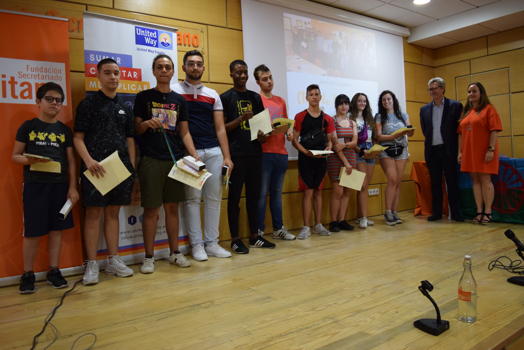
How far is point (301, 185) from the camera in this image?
361 cm

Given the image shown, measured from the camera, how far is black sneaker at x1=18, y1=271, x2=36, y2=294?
2.18m

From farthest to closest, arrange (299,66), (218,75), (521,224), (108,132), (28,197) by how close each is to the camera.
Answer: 1. (299,66)
2. (521,224)
3. (218,75)
4. (108,132)
5. (28,197)

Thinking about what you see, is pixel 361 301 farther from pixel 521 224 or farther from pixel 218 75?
pixel 521 224

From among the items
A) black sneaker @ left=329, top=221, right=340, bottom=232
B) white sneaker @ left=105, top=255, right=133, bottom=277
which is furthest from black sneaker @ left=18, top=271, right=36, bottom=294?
black sneaker @ left=329, top=221, right=340, bottom=232

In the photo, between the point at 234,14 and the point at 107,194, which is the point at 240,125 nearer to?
the point at 107,194

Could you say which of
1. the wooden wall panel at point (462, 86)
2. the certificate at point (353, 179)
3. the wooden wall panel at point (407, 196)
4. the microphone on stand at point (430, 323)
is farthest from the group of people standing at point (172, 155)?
the wooden wall panel at point (462, 86)

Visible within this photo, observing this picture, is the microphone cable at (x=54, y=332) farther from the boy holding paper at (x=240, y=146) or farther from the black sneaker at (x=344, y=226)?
the black sneaker at (x=344, y=226)

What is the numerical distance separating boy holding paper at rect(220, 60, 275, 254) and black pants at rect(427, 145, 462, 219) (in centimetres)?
231

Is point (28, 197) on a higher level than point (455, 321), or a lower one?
higher

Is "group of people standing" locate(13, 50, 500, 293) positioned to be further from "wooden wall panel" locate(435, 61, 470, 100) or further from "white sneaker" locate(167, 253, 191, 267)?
"wooden wall panel" locate(435, 61, 470, 100)

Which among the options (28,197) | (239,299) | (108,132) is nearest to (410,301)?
(239,299)

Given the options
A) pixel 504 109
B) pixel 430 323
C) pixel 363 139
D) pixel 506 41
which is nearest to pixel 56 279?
pixel 430 323

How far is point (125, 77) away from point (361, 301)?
220 cm

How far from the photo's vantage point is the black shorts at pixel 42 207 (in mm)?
2240
